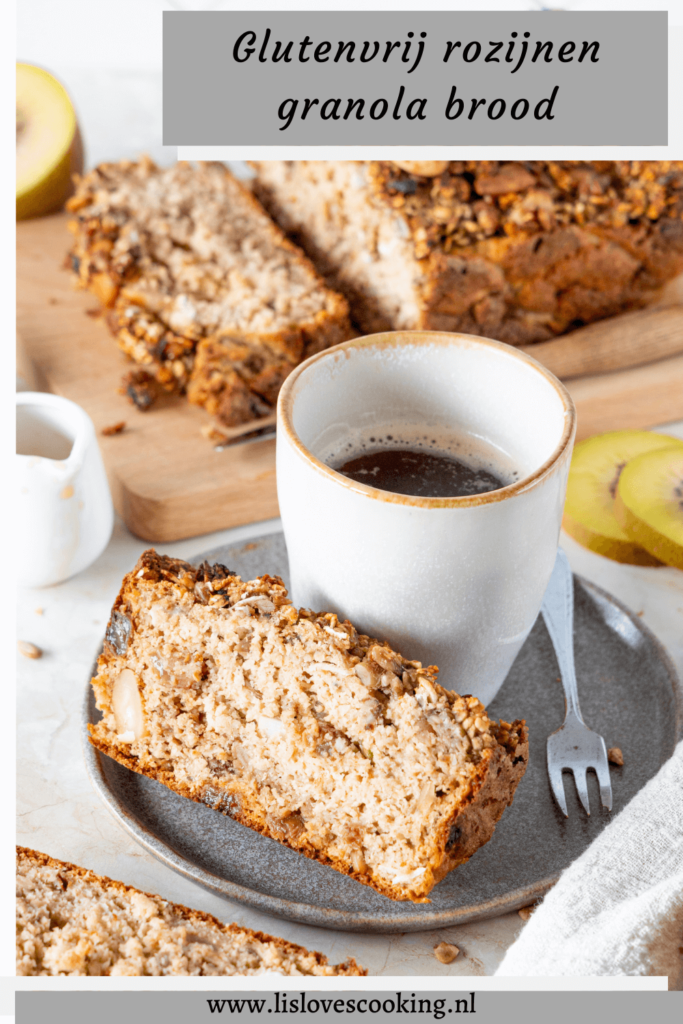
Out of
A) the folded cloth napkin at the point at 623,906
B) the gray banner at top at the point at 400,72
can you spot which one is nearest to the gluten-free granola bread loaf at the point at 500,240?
the gray banner at top at the point at 400,72

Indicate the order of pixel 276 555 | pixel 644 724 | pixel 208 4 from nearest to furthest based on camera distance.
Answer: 1. pixel 644 724
2. pixel 276 555
3. pixel 208 4

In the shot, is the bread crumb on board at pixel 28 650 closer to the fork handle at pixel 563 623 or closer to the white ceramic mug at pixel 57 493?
the white ceramic mug at pixel 57 493

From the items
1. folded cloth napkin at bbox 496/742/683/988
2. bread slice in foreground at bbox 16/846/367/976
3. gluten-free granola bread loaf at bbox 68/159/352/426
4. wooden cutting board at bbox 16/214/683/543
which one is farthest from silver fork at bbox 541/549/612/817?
gluten-free granola bread loaf at bbox 68/159/352/426

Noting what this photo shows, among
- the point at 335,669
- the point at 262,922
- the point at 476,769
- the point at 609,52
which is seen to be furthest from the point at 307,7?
the point at 262,922

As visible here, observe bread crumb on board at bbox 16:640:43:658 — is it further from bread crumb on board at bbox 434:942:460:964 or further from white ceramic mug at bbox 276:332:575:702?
bread crumb on board at bbox 434:942:460:964

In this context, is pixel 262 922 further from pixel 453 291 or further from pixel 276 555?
pixel 453 291

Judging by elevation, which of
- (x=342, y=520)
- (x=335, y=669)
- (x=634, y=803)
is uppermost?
(x=342, y=520)

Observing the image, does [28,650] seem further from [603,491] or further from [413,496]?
[603,491]
